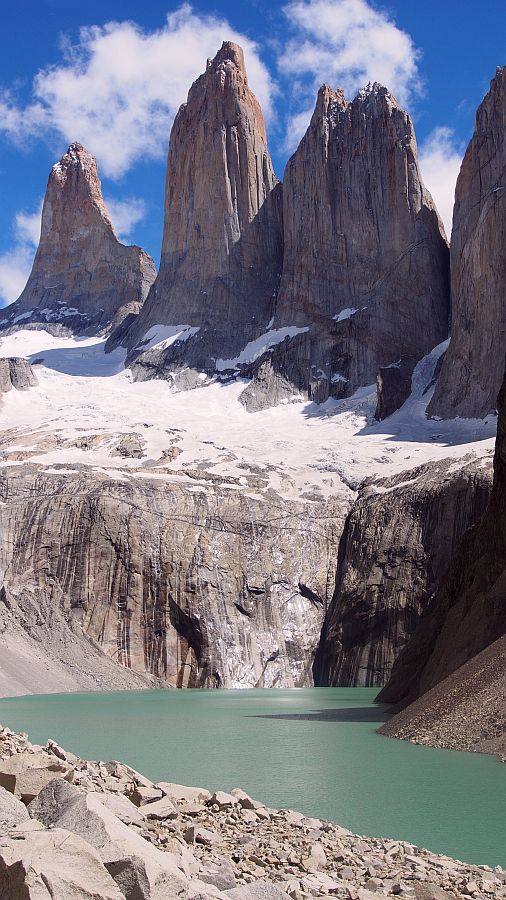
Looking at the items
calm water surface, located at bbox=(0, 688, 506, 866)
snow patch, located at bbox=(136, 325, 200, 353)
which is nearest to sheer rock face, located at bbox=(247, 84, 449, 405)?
snow patch, located at bbox=(136, 325, 200, 353)

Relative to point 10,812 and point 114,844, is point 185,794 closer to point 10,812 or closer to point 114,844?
point 10,812

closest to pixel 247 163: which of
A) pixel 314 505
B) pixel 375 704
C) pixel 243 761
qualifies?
pixel 314 505

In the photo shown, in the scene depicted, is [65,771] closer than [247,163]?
Yes

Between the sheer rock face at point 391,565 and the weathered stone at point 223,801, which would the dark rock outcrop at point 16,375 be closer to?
the sheer rock face at point 391,565

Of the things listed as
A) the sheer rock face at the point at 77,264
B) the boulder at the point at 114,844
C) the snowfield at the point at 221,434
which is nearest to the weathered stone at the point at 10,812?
the boulder at the point at 114,844

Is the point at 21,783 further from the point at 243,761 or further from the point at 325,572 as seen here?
the point at 325,572

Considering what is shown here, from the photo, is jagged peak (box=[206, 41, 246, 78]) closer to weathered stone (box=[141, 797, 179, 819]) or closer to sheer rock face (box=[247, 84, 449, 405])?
sheer rock face (box=[247, 84, 449, 405])
